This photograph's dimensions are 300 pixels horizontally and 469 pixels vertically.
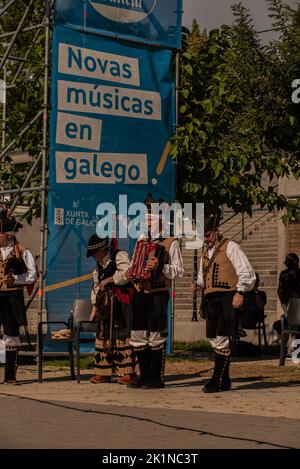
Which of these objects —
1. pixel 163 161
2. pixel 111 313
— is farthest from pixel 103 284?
pixel 163 161

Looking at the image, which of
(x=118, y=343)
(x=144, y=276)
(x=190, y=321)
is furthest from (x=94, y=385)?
(x=190, y=321)

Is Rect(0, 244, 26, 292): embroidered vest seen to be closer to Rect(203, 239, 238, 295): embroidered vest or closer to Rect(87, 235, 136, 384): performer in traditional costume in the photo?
Rect(87, 235, 136, 384): performer in traditional costume

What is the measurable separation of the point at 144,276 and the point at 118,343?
1.23 m

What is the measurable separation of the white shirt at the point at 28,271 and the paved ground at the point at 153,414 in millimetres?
1247

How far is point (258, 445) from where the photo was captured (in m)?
8.42

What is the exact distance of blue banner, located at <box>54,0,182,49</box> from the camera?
53.3 ft

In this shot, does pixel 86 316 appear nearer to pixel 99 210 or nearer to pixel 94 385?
pixel 94 385

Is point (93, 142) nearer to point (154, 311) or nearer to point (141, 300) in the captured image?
point (141, 300)

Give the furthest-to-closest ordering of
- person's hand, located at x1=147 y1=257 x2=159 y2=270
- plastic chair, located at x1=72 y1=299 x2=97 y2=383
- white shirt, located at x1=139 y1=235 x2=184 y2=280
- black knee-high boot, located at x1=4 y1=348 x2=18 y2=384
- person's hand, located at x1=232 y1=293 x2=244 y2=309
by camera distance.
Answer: plastic chair, located at x1=72 y1=299 x2=97 y2=383, black knee-high boot, located at x1=4 y1=348 x2=18 y2=384, white shirt, located at x1=139 y1=235 x2=184 y2=280, person's hand, located at x1=147 y1=257 x2=159 y2=270, person's hand, located at x1=232 y1=293 x2=244 y2=309

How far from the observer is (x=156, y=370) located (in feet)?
42.5

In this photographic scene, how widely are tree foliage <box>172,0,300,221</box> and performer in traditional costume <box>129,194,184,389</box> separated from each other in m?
3.65

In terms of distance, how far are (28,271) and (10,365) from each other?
1.15 metres

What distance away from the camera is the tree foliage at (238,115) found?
627 inches

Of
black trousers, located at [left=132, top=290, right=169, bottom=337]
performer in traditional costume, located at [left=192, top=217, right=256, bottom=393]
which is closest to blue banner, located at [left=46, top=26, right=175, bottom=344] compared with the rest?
black trousers, located at [left=132, top=290, right=169, bottom=337]
